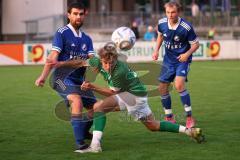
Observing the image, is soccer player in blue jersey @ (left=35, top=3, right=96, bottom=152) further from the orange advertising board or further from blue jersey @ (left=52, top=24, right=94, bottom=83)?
the orange advertising board

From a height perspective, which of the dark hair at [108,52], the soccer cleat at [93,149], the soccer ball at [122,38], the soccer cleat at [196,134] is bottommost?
the soccer cleat at [93,149]

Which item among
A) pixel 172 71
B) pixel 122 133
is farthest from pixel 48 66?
pixel 172 71

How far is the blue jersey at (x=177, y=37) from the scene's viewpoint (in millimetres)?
10750

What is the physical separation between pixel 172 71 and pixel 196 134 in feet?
7.59

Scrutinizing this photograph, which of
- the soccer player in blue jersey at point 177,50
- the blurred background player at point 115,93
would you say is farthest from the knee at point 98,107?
the soccer player in blue jersey at point 177,50

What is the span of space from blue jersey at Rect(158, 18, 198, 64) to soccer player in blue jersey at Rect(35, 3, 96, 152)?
2.23 meters

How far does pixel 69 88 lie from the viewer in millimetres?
8789

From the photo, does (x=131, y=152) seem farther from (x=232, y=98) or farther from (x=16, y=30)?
(x=16, y=30)

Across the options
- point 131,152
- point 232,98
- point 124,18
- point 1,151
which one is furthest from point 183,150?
point 124,18

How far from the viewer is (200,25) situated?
122 feet

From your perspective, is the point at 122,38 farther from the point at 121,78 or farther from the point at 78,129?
the point at 78,129

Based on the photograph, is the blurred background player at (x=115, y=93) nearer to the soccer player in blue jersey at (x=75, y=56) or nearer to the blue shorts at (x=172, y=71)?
the soccer player in blue jersey at (x=75, y=56)

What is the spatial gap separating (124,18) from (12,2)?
6.97 m

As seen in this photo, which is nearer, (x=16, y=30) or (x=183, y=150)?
(x=183, y=150)
